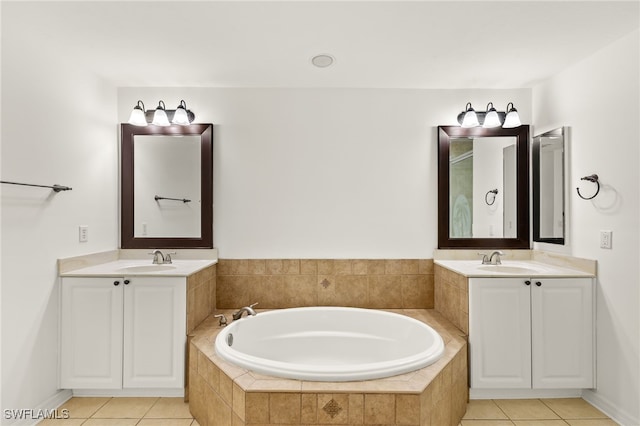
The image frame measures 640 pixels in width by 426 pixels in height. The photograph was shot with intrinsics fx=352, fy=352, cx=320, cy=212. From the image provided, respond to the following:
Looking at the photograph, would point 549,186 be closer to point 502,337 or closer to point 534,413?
point 502,337

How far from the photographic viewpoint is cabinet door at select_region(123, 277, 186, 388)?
2.26 metres

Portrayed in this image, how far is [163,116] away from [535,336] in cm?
305

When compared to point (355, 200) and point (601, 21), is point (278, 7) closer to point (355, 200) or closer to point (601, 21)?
point (355, 200)

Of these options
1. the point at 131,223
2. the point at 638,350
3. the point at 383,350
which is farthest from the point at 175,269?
the point at 638,350

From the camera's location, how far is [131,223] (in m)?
2.89

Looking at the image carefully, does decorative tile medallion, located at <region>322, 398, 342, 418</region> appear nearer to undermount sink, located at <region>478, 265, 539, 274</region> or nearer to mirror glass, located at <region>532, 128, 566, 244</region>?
undermount sink, located at <region>478, 265, 539, 274</region>

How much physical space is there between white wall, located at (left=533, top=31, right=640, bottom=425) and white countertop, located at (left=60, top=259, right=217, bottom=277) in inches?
104

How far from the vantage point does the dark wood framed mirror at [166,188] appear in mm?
2877

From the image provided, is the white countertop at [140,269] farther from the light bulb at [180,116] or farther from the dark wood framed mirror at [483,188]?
the dark wood framed mirror at [483,188]

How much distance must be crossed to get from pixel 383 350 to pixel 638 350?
58.1 inches

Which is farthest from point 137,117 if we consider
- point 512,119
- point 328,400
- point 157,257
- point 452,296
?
point 512,119

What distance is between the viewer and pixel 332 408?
1.60 metres

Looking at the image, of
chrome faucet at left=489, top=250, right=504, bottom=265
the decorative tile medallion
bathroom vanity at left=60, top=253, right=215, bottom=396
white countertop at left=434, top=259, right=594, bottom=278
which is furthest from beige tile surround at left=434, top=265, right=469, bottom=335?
bathroom vanity at left=60, top=253, right=215, bottom=396

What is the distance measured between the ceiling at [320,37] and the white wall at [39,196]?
0.15 metres
